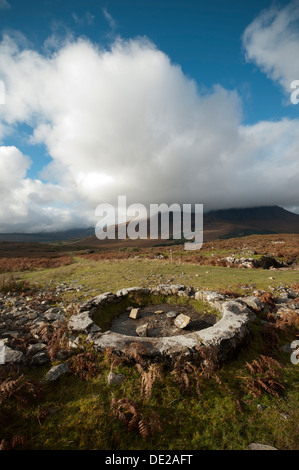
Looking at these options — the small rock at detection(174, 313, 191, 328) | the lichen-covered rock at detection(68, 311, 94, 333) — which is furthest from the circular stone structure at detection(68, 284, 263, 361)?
the small rock at detection(174, 313, 191, 328)

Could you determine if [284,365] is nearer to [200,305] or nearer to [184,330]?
[184,330]

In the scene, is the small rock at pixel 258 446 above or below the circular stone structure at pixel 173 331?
below

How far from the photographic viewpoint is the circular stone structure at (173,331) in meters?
5.17

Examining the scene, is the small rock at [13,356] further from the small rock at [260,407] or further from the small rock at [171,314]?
the small rock at [260,407]

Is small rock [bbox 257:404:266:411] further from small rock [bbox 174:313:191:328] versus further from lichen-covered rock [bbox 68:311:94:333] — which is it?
lichen-covered rock [bbox 68:311:94:333]

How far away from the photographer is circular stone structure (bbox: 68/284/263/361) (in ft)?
17.0

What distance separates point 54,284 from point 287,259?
93.9 feet

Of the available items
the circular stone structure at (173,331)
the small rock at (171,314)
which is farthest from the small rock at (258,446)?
the small rock at (171,314)

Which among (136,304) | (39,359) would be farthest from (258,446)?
(136,304)

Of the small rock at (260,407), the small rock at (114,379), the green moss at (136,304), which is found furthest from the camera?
the green moss at (136,304)

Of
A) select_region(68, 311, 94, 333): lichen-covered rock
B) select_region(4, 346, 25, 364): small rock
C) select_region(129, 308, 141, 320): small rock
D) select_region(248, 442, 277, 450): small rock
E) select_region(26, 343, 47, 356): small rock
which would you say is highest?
select_region(68, 311, 94, 333): lichen-covered rock

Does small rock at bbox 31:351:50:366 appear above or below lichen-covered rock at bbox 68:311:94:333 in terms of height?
below

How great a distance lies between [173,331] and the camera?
7109mm
